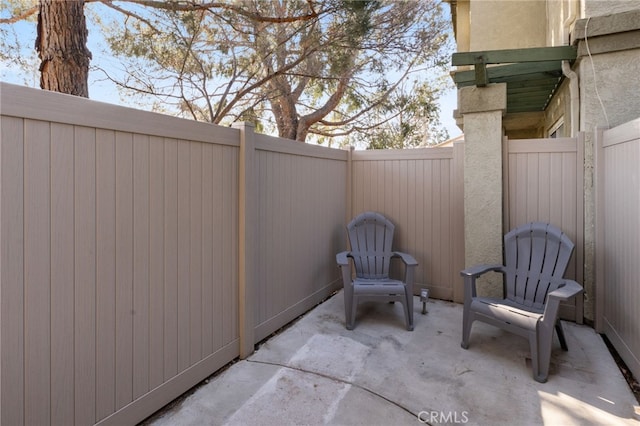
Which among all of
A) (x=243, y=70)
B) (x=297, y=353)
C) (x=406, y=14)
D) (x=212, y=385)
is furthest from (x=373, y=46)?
(x=212, y=385)

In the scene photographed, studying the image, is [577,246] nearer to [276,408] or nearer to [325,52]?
[276,408]

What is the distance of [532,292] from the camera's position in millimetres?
3043

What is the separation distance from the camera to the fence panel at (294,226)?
3.05 m

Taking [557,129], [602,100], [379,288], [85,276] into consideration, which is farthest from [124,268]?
[557,129]

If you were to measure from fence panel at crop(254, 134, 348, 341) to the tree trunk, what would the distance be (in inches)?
105

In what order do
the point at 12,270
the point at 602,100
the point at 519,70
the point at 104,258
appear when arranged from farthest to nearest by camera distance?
the point at 519,70, the point at 602,100, the point at 104,258, the point at 12,270

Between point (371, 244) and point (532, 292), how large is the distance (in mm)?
1582

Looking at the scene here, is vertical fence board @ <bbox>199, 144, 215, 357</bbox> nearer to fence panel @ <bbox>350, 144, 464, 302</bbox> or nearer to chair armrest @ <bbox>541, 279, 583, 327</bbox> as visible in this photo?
chair armrest @ <bbox>541, 279, 583, 327</bbox>

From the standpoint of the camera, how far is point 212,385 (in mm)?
2379

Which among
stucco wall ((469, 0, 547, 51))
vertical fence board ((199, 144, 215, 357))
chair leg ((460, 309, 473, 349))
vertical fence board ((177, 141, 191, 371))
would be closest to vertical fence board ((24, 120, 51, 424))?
vertical fence board ((177, 141, 191, 371))

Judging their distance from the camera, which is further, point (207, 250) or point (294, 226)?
point (294, 226)

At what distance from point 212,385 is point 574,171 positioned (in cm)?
364

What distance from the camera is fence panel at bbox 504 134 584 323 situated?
11.2 feet

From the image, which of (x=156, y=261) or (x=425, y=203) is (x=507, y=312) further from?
(x=156, y=261)
